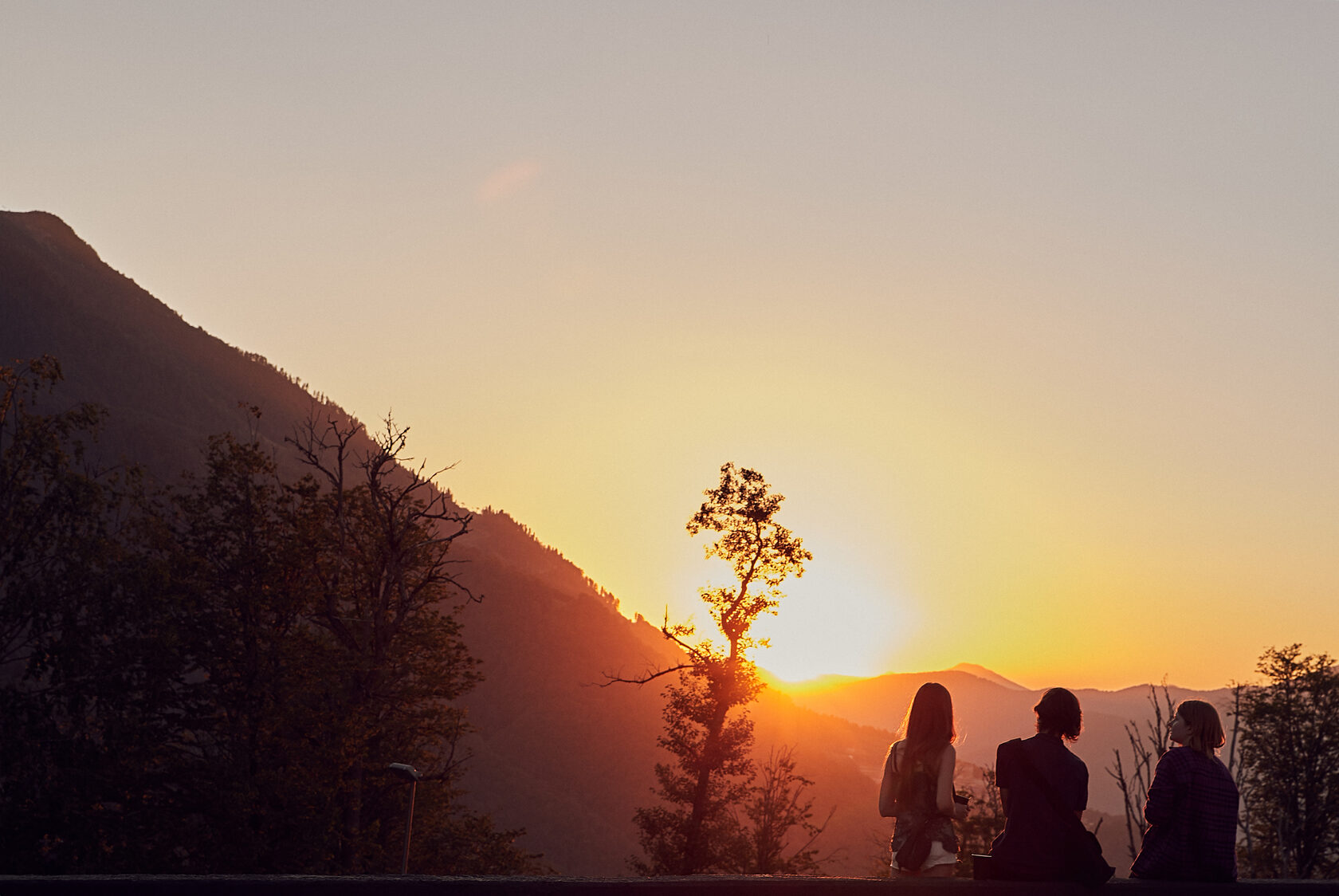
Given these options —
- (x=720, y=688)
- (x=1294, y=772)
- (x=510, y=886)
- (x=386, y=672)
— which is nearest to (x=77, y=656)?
(x=386, y=672)

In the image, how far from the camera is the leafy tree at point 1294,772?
50375 mm

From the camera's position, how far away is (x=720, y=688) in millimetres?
42125

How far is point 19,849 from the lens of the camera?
111 ft

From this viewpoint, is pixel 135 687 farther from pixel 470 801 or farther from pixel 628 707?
pixel 628 707

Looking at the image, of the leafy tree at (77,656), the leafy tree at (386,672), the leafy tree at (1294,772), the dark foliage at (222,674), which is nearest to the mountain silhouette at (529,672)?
the leafy tree at (1294,772)

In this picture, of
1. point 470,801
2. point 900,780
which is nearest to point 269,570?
point 900,780

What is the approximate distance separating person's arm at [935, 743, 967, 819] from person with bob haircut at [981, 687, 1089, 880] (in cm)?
42

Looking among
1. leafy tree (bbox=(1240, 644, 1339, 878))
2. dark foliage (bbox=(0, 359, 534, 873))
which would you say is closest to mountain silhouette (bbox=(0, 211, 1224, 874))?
leafy tree (bbox=(1240, 644, 1339, 878))

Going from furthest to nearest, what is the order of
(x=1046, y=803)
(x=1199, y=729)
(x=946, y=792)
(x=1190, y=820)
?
(x=946, y=792), (x=1199, y=729), (x=1190, y=820), (x=1046, y=803)

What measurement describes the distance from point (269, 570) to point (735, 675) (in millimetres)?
17285

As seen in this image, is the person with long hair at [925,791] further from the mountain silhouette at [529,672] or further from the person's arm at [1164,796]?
the mountain silhouette at [529,672]

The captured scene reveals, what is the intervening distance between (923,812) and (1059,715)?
1123mm

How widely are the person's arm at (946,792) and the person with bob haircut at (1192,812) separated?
3.63 ft

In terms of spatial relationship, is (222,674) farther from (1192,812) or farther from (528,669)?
(528,669)
